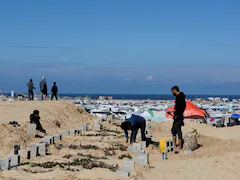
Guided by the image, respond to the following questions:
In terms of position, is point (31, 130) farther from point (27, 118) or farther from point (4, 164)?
point (4, 164)

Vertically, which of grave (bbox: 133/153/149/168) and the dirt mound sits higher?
the dirt mound

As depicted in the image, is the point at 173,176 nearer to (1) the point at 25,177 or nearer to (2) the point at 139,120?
(1) the point at 25,177

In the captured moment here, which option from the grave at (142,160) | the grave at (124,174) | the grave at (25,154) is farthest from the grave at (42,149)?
the grave at (124,174)

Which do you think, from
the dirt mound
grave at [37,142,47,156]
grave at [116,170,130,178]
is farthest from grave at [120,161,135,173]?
the dirt mound

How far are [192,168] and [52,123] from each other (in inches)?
430

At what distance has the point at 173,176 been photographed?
853 cm

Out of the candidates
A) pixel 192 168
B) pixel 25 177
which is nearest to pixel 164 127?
pixel 192 168

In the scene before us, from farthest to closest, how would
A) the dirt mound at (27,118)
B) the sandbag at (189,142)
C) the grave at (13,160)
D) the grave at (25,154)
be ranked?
Answer: 1. the dirt mound at (27,118)
2. the sandbag at (189,142)
3. the grave at (25,154)
4. the grave at (13,160)

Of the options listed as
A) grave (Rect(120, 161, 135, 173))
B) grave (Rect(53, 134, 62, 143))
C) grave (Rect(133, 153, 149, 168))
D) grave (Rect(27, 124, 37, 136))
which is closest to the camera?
grave (Rect(120, 161, 135, 173))

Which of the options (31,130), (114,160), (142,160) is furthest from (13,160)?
(31,130)

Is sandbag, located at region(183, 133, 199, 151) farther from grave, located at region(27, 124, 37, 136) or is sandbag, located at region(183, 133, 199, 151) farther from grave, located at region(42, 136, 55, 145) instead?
grave, located at region(27, 124, 37, 136)

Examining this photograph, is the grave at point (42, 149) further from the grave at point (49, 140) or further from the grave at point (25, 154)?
the grave at point (49, 140)

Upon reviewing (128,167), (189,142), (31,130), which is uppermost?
(31,130)

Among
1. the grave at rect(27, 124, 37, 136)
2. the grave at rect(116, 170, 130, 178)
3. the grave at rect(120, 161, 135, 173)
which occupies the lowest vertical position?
the grave at rect(116, 170, 130, 178)
